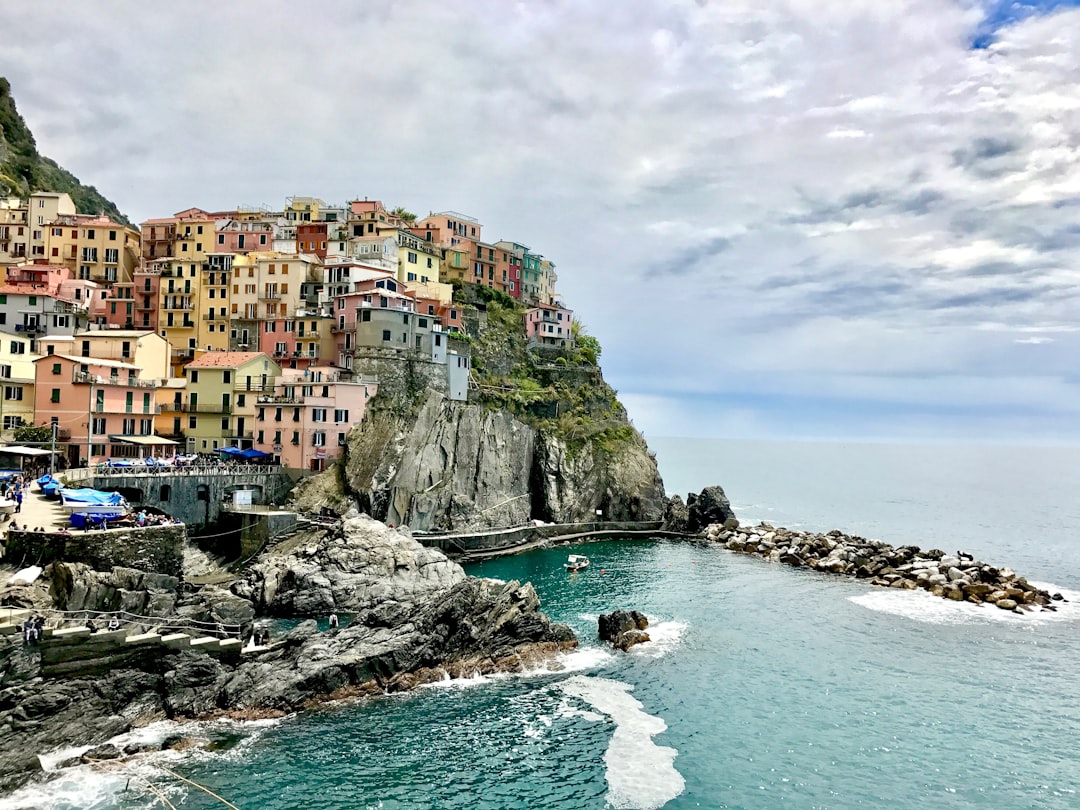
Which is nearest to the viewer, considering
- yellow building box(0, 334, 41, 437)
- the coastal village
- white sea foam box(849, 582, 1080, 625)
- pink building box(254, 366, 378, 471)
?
white sea foam box(849, 582, 1080, 625)

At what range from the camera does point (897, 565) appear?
73.1m

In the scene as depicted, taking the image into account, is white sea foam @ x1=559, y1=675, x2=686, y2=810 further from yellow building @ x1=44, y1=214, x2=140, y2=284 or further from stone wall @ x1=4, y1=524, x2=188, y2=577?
yellow building @ x1=44, y1=214, x2=140, y2=284

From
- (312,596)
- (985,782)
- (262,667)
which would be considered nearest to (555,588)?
(312,596)

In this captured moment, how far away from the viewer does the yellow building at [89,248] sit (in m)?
89.9

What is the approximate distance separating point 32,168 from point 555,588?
4428 inches

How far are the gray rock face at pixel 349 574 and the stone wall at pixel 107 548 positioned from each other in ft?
20.4

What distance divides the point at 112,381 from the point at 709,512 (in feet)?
230

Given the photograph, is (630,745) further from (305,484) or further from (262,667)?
(305,484)

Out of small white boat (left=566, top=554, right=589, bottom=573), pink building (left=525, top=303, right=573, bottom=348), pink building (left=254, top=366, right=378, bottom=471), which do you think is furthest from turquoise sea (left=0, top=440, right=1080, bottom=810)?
pink building (left=525, top=303, right=573, bottom=348)

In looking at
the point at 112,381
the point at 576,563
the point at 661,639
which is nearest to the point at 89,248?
the point at 112,381

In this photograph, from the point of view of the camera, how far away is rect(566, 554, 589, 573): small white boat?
70.0 meters

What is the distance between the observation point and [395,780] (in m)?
29.6

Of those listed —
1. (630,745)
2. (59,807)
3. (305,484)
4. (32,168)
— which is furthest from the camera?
(32,168)

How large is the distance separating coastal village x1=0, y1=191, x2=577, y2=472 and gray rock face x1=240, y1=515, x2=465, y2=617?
→ 1579 cm
